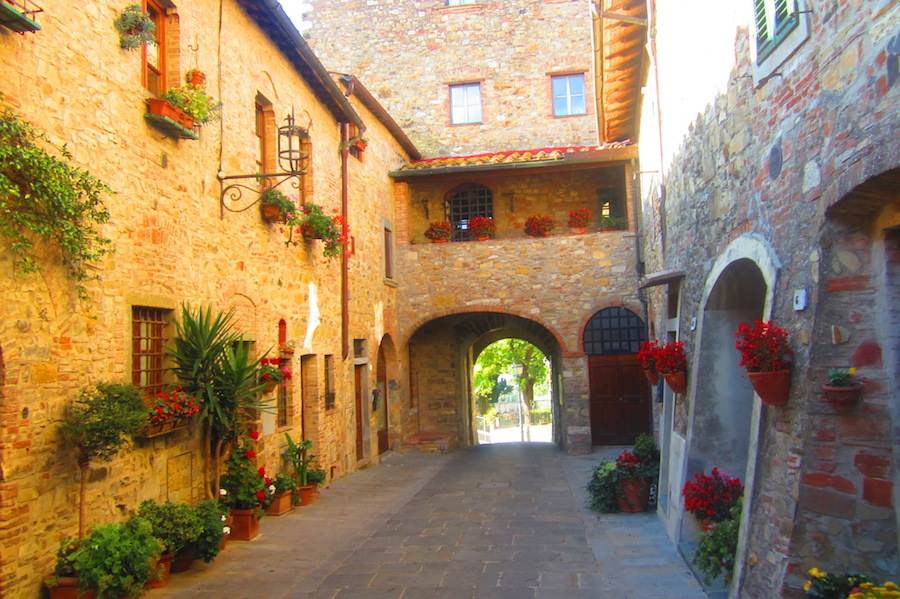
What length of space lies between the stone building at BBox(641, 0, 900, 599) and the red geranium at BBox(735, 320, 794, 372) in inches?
3.3

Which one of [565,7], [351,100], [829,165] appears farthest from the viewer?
[565,7]

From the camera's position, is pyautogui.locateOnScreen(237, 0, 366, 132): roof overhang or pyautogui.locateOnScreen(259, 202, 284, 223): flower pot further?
pyautogui.locateOnScreen(237, 0, 366, 132): roof overhang

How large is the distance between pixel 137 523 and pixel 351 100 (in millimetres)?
9759

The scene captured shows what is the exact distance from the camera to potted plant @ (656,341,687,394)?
7.46 m

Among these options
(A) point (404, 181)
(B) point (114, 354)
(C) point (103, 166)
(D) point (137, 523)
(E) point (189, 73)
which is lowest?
(D) point (137, 523)

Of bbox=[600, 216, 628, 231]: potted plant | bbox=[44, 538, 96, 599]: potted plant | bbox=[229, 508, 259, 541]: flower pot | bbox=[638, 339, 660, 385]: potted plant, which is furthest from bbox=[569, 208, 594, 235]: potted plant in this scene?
bbox=[44, 538, 96, 599]: potted plant

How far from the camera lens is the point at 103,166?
20.0 ft

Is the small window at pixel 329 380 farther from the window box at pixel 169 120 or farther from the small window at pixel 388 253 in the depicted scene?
the window box at pixel 169 120

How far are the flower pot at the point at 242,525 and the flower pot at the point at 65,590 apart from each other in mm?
2729

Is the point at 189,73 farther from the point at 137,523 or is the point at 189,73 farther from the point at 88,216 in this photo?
the point at 137,523

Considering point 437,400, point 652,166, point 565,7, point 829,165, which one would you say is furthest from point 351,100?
point 829,165

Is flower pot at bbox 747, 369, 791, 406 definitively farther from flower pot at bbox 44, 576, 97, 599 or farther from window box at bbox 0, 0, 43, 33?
window box at bbox 0, 0, 43, 33

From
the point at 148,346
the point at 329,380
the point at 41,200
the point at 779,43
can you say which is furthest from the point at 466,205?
the point at 41,200

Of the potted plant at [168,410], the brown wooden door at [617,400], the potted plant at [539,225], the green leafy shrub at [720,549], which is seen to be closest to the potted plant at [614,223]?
the potted plant at [539,225]
